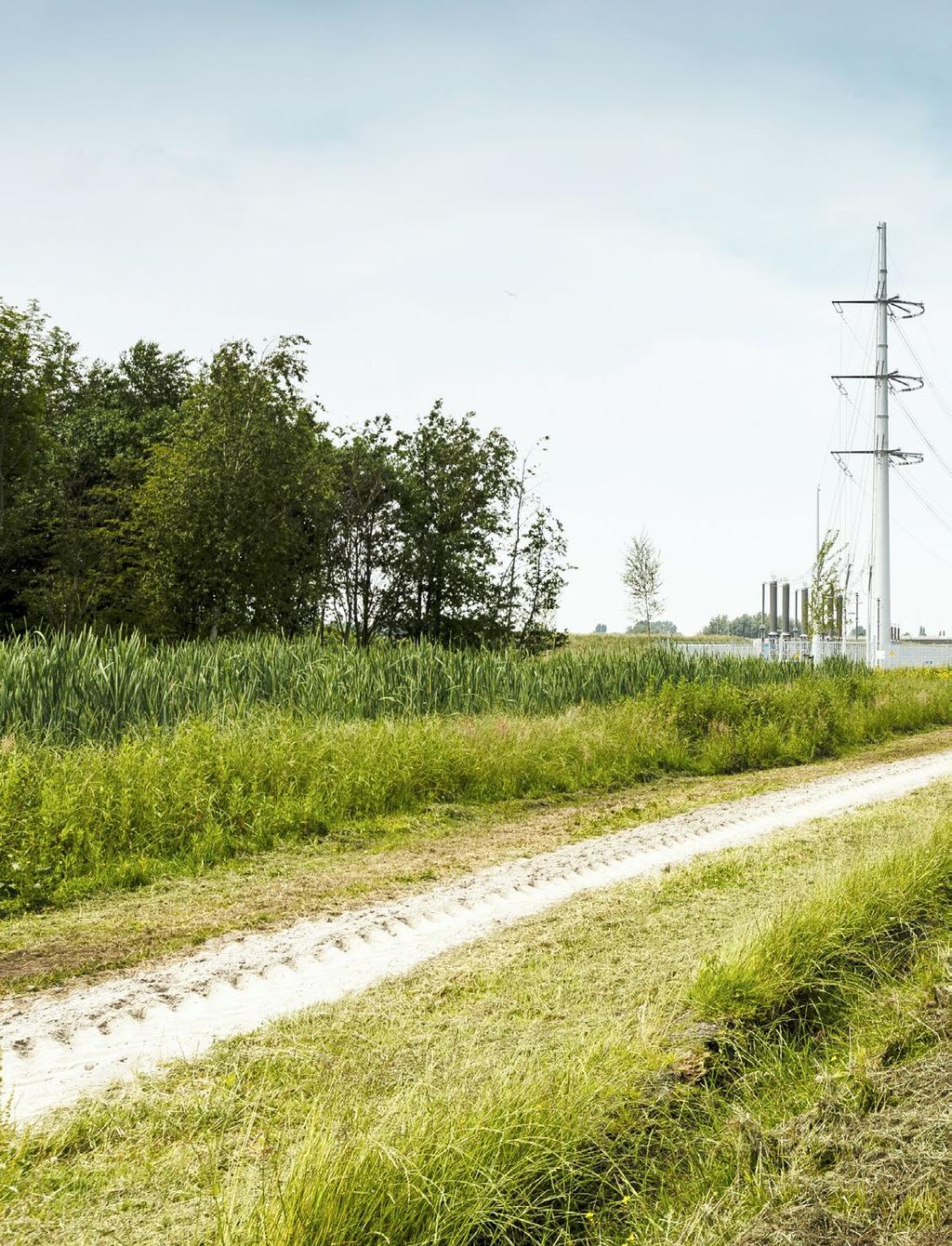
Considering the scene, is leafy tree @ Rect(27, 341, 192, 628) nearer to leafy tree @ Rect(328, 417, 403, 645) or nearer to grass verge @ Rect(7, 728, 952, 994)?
leafy tree @ Rect(328, 417, 403, 645)

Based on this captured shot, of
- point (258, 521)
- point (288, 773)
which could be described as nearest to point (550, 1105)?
point (288, 773)

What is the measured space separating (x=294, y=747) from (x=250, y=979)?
4736mm

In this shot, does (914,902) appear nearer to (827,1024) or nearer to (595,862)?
(827,1024)

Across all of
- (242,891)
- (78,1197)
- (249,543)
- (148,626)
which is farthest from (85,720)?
(148,626)

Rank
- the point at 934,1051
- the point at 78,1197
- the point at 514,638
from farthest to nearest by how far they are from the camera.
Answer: the point at 514,638 < the point at 934,1051 < the point at 78,1197

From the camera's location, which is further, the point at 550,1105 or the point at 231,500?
the point at 231,500

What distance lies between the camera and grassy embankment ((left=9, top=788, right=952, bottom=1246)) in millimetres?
3217

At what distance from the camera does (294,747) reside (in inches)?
398

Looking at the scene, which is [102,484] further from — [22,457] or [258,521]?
[258,521]

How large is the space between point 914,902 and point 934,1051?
6.34 ft

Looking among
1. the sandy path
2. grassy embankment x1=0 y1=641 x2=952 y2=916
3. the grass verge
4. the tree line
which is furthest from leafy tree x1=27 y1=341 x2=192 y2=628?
the sandy path

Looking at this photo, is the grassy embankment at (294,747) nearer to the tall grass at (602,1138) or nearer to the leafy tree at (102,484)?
the tall grass at (602,1138)

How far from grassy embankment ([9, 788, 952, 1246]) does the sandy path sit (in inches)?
10.7

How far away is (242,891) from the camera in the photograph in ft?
24.3
